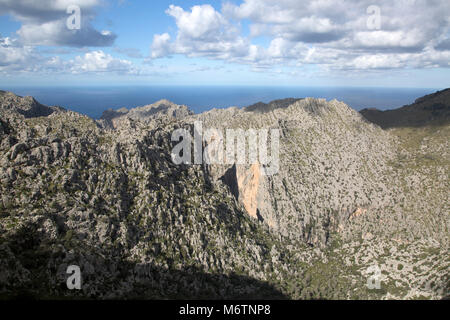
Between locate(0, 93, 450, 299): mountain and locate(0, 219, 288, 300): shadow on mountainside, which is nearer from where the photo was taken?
locate(0, 219, 288, 300): shadow on mountainside

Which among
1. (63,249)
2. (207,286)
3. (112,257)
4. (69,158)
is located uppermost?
(69,158)

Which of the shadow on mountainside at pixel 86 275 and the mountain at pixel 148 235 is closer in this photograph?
the shadow on mountainside at pixel 86 275

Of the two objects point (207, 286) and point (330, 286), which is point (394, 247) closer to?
point (330, 286)

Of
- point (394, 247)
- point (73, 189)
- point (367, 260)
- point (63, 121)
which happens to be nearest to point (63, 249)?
point (73, 189)

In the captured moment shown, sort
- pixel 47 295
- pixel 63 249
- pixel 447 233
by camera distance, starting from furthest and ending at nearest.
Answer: pixel 447 233
pixel 63 249
pixel 47 295

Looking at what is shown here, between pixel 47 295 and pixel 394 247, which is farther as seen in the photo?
pixel 394 247

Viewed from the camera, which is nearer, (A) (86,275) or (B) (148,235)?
(A) (86,275)

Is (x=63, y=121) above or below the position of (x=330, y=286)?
above

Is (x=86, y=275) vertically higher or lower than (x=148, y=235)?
lower
